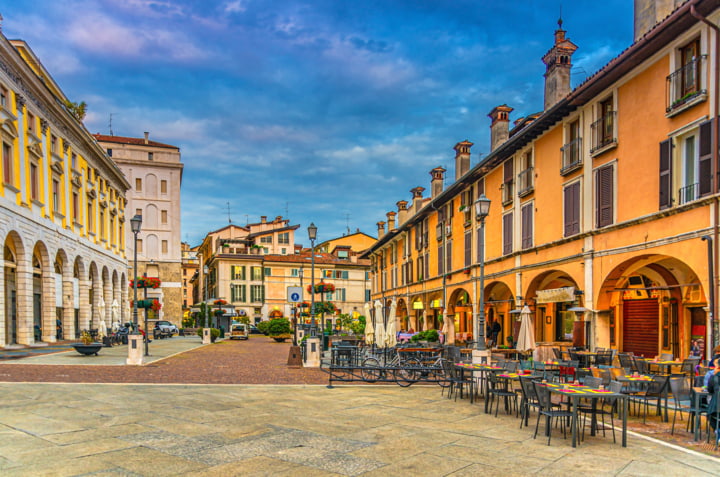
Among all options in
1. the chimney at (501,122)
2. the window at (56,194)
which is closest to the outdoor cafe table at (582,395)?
the chimney at (501,122)

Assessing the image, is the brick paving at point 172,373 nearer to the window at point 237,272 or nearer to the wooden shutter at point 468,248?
the wooden shutter at point 468,248

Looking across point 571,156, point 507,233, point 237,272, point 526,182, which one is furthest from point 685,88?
point 237,272

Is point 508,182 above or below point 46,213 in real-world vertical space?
above

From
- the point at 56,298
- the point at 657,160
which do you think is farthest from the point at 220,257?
the point at 657,160

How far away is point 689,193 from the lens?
13547 millimetres

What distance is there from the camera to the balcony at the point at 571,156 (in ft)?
60.8

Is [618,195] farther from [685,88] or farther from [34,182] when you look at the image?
[34,182]

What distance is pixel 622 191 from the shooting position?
53.3 feet

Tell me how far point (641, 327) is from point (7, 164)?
27915mm

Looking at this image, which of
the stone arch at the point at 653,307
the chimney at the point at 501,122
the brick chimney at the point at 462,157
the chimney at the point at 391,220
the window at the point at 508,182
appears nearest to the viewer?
the stone arch at the point at 653,307

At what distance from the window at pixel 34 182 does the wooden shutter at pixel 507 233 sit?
79.3 ft

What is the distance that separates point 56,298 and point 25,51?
14.7m

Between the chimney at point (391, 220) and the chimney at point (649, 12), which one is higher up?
the chimney at point (649, 12)

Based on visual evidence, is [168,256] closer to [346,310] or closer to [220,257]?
[220,257]
